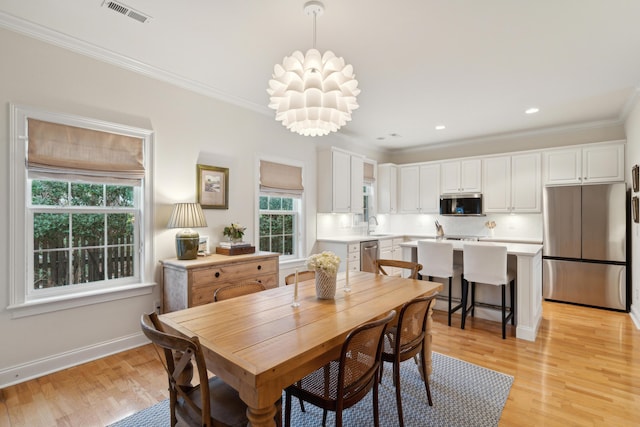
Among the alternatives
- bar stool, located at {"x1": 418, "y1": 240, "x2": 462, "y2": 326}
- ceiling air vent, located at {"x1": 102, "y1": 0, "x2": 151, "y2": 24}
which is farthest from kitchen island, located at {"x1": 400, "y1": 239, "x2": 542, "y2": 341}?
ceiling air vent, located at {"x1": 102, "y1": 0, "x2": 151, "y2": 24}

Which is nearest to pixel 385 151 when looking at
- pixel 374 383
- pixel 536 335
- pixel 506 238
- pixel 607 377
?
pixel 506 238

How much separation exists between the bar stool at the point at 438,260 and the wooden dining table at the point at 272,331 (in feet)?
4.93

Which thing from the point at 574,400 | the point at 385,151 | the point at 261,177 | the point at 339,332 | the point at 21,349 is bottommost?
the point at 574,400

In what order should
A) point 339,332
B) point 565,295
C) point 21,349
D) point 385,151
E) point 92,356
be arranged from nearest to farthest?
point 339,332 < point 21,349 < point 92,356 < point 565,295 < point 385,151

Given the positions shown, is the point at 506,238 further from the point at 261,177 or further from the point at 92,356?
the point at 92,356

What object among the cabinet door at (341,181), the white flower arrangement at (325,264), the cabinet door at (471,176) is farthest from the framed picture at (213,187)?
the cabinet door at (471,176)

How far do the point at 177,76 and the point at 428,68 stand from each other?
8.43ft

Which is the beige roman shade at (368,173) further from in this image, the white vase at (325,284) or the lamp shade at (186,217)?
the white vase at (325,284)

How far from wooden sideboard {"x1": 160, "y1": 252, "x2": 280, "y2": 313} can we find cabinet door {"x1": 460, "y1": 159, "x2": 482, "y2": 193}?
13.8 ft

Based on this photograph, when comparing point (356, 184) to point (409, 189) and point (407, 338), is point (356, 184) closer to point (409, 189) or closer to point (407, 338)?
point (409, 189)

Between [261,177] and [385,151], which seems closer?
[261,177]

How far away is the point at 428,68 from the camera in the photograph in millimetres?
3158

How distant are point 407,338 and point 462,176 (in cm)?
469

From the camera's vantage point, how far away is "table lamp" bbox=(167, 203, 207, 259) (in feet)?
10.5
